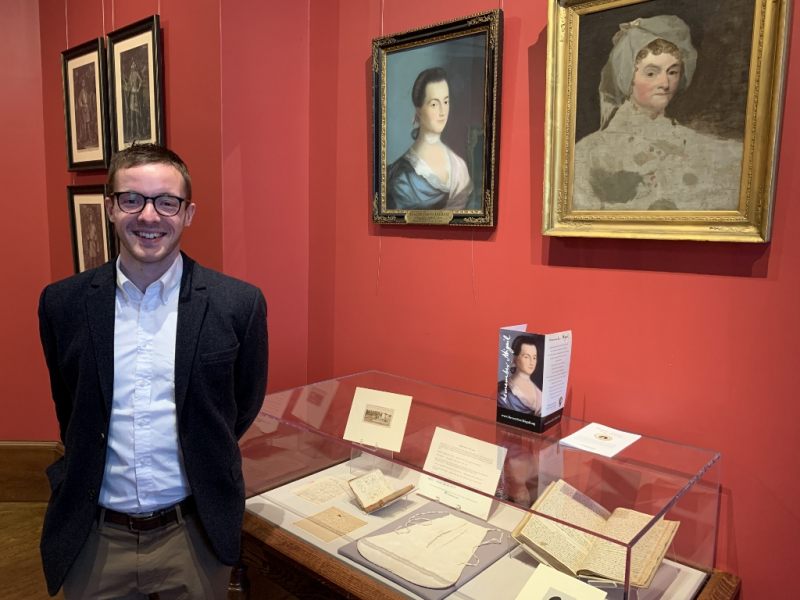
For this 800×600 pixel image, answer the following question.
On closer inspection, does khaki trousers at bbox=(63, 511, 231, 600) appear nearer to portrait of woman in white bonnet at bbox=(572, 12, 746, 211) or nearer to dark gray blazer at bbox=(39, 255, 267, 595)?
dark gray blazer at bbox=(39, 255, 267, 595)

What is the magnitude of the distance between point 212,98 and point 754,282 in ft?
6.47

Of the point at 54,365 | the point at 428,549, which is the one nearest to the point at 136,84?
the point at 54,365

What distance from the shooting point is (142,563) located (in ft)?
5.03

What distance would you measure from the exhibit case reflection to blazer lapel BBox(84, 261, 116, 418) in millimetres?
670

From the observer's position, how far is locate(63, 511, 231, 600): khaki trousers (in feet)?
5.01

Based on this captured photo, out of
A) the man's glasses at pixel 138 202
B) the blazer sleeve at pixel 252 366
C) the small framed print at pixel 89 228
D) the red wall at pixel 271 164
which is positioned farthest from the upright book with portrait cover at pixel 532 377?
the small framed print at pixel 89 228

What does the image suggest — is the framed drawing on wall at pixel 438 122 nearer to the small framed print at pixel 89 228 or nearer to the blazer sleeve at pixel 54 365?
the blazer sleeve at pixel 54 365

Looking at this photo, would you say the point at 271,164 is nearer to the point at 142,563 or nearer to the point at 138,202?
the point at 138,202

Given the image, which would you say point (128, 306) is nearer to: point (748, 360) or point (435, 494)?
point (435, 494)

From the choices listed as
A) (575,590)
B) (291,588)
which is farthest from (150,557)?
(575,590)

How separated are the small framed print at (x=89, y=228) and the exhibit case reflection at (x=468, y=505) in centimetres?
152

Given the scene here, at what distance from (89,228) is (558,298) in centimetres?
246

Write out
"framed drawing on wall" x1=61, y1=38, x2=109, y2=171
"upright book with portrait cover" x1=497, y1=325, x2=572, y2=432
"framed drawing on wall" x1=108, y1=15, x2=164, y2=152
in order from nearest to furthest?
"upright book with portrait cover" x1=497, y1=325, x2=572, y2=432
"framed drawing on wall" x1=108, y1=15, x2=164, y2=152
"framed drawing on wall" x1=61, y1=38, x2=109, y2=171

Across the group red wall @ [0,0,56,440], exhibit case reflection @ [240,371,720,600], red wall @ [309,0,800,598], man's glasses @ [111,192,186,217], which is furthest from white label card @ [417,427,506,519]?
red wall @ [0,0,56,440]
